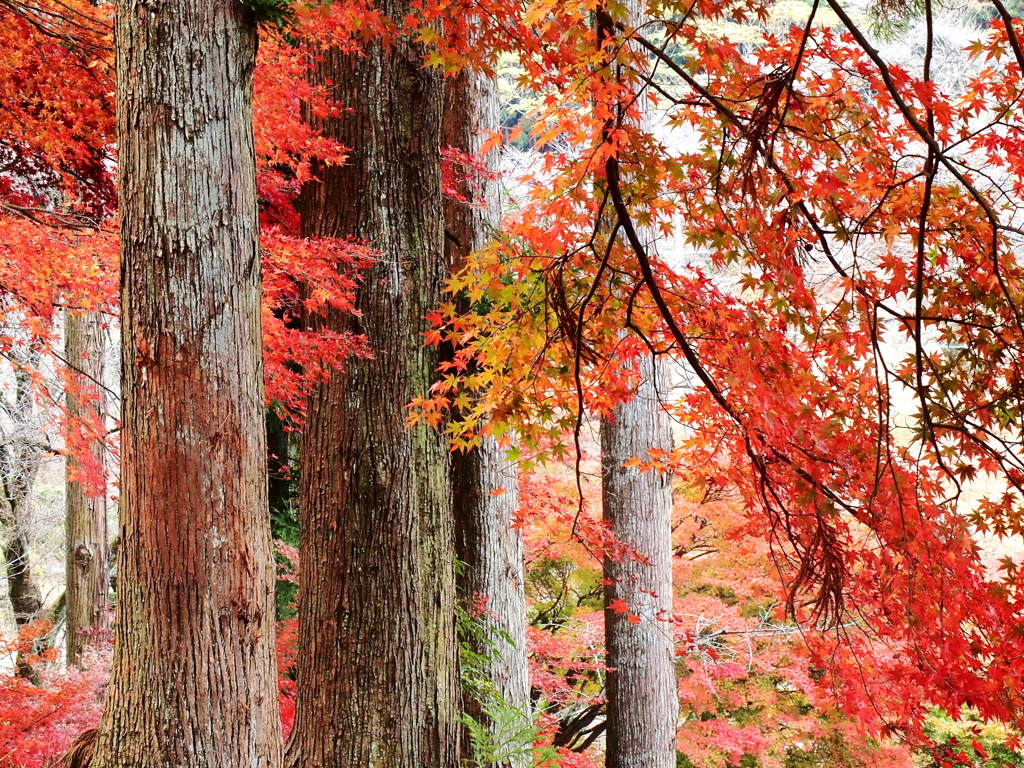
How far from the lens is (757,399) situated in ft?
12.6

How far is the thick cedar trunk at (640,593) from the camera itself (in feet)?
23.7

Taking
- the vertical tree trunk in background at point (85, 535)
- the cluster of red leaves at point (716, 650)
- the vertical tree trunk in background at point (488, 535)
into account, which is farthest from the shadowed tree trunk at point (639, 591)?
the vertical tree trunk in background at point (85, 535)

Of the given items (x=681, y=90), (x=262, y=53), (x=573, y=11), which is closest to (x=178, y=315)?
(x=573, y=11)

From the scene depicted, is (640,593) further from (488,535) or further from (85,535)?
(85,535)

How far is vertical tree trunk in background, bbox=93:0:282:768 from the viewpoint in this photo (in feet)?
9.62

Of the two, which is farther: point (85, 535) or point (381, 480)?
point (85, 535)

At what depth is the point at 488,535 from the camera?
5570 millimetres

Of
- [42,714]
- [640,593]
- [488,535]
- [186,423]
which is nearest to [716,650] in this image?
[640,593]

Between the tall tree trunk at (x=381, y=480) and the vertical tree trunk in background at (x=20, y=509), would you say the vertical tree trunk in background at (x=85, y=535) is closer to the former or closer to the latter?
the vertical tree trunk in background at (x=20, y=509)

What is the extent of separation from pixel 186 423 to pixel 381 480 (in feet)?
4.36

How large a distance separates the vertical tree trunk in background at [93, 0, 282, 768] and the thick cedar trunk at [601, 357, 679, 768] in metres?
4.58

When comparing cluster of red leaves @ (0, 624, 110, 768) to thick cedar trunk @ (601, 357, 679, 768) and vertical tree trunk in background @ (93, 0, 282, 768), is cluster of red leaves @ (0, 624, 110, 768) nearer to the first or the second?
vertical tree trunk in background @ (93, 0, 282, 768)

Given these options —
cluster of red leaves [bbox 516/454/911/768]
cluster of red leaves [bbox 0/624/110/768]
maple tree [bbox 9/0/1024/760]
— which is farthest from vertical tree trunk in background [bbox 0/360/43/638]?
maple tree [bbox 9/0/1024/760]

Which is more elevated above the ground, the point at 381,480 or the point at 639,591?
the point at 381,480
